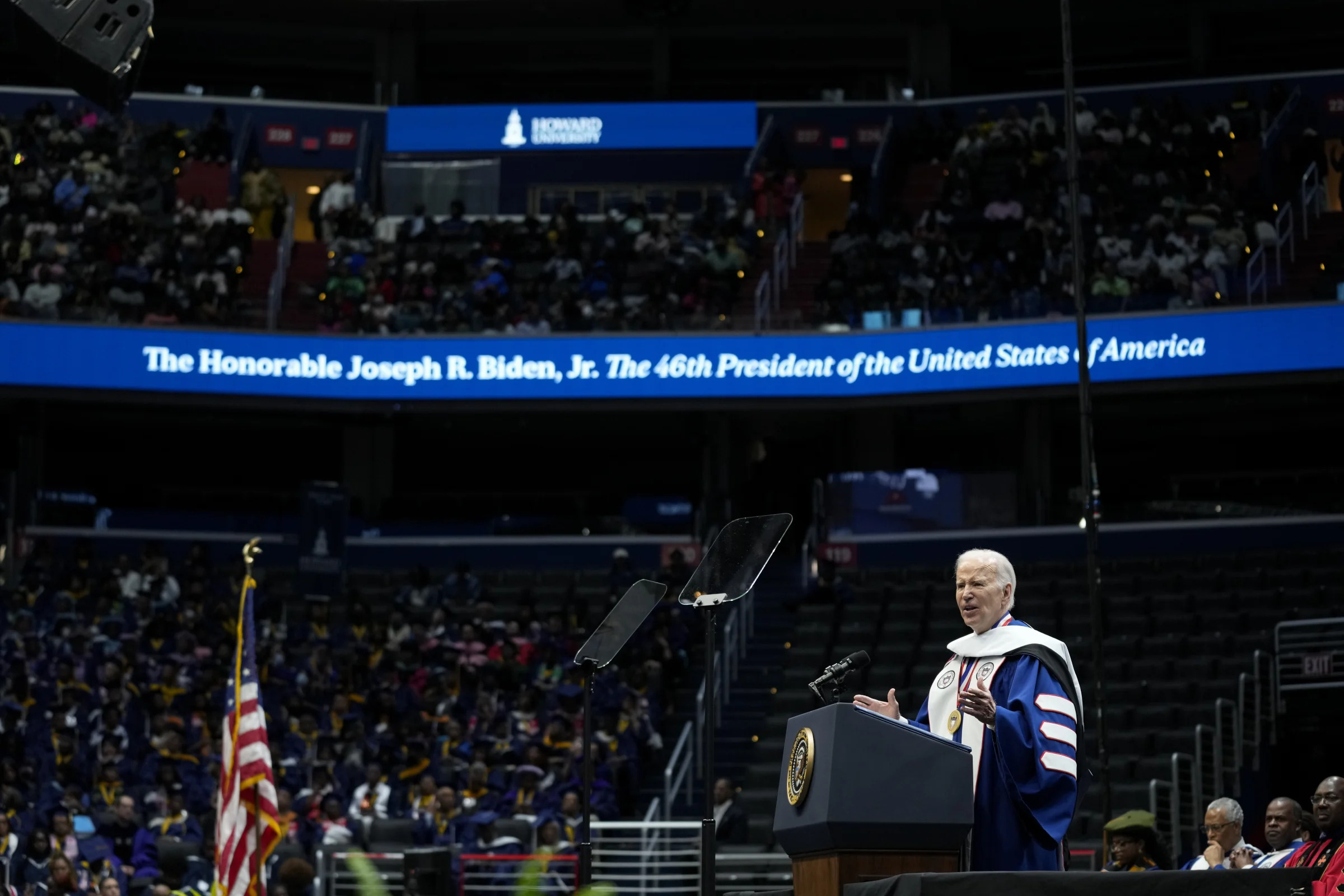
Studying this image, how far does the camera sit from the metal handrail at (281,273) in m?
23.2

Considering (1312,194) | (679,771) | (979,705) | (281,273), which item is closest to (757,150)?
(281,273)

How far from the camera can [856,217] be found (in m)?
24.6

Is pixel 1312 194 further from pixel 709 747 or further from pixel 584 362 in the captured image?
pixel 709 747

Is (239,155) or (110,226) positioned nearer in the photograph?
(110,226)

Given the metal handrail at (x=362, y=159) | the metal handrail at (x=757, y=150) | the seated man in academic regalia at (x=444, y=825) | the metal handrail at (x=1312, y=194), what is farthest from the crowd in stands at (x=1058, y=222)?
the seated man in academic regalia at (x=444, y=825)

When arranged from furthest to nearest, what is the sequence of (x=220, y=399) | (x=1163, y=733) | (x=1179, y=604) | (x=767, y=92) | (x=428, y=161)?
(x=767, y=92) → (x=428, y=161) → (x=220, y=399) → (x=1179, y=604) → (x=1163, y=733)

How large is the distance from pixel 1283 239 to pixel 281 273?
12277mm

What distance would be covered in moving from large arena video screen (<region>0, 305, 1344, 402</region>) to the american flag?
435 inches

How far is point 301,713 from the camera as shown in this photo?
18.0 m

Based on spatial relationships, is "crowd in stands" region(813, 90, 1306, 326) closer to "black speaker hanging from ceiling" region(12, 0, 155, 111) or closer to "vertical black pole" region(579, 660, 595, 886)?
"vertical black pole" region(579, 660, 595, 886)

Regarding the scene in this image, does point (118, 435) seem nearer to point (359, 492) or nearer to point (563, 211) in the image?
point (359, 492)

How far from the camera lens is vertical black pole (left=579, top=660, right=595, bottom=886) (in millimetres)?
7473

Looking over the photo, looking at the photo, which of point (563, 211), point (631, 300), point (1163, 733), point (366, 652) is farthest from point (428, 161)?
point (1163, 733)

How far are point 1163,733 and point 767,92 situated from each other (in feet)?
51.1
